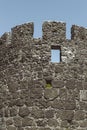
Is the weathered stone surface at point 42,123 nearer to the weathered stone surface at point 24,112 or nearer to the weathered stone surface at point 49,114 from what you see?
the weathered stone surface at point 49,114

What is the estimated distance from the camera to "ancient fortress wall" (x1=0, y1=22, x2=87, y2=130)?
11.2 m

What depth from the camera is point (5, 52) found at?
1218cm

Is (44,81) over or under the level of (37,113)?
over

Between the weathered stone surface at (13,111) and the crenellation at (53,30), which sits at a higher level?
the crenellation at (53,30)

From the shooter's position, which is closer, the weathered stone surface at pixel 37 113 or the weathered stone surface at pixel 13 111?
the weathered stone surface at pixel 37 113

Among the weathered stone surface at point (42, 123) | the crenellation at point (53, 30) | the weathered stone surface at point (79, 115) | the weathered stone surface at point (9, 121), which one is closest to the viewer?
the weathered stone surface at point (42, 123)

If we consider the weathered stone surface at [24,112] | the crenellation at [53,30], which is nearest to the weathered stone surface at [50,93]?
the weathered stone surface at [24,112]

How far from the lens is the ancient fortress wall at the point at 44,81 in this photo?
440 inches

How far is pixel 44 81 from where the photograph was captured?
1141 cm

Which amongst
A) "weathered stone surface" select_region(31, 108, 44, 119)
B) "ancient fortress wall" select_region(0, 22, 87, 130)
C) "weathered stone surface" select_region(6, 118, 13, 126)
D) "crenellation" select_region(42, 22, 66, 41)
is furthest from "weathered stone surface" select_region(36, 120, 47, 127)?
"crenellation" select_region(42, 22, 66, 41)

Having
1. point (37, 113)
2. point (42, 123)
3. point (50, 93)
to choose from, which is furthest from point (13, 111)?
point (50, 93)

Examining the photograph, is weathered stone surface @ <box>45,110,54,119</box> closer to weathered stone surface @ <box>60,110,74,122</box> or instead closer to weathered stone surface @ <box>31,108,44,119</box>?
weathered stone surface @ <box>31,108,44,119</box>

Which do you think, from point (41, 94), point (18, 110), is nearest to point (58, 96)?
point (41, 94)

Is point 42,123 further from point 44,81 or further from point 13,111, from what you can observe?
point 44,81
